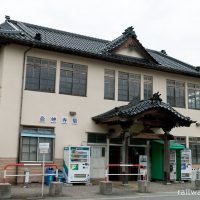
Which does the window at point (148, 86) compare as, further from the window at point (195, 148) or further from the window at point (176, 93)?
the window at point (195, 148)

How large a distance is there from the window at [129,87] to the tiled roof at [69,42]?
0.80m

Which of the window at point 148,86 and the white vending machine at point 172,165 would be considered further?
the window at point 148,86

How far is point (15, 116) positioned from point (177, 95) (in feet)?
35.4

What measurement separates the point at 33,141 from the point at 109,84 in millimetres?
5512

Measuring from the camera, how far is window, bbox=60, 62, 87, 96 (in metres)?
17.7

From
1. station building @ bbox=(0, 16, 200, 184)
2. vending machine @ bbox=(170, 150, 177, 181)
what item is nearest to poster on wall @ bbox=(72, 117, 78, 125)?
station building @ bbox=(0, 16, 200, 184)

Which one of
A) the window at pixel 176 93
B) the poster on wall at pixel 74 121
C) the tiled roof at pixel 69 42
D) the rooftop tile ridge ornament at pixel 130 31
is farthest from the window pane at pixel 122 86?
the window at pixel 176 93

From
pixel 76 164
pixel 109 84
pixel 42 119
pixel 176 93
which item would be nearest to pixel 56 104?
pixel 42 119

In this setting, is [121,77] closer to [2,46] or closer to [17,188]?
[2,46]

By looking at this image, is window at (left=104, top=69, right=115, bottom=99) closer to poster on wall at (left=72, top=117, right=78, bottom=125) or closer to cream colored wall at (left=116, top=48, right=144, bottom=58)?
cream colored wall at (left=116, top=48, right=144, bottom=58)

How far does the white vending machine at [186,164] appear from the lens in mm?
19781

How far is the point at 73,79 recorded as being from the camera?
59.0 feet

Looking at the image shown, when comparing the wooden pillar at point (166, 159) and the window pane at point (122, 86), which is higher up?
the window pane at point (122, 86)

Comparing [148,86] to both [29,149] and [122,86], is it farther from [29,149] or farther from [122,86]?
[29,149]
